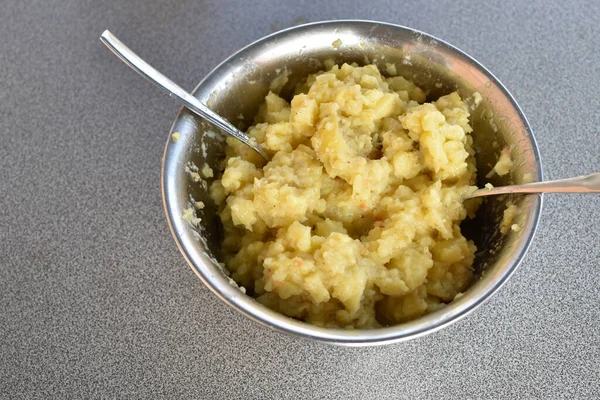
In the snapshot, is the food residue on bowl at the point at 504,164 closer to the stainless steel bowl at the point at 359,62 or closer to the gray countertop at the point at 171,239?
the stainless steel bowl at the point at 359,62

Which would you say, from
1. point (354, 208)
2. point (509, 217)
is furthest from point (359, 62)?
point (509, 217)

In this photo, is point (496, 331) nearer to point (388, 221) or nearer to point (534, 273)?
point (534, 273)

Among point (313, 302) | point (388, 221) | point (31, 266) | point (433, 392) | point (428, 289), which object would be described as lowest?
point (31, 266)

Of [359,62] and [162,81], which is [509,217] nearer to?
[359,62]

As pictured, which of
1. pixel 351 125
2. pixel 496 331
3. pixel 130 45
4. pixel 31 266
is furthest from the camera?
pixel 130 45

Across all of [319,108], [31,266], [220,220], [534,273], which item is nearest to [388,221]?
[319,108]

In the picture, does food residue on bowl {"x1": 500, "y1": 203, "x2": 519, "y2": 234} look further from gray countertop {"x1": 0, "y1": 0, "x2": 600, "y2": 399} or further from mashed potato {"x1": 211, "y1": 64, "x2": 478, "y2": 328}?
gray countertop {"x1": 0, "y1": 0, "x2": 600, "y2": 399}
